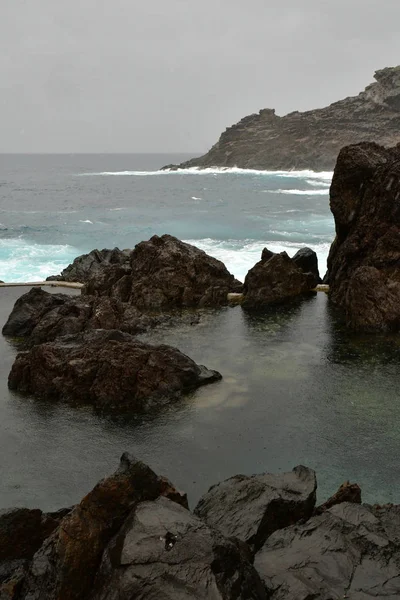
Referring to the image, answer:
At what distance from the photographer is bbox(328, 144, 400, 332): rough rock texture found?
98.1ft

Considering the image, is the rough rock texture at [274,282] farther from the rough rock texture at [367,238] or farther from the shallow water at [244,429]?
the shallow water at [244,429]

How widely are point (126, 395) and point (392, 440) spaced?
9.80 metres

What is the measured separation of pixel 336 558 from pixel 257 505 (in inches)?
94.7

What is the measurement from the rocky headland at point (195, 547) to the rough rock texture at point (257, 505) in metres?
0.03

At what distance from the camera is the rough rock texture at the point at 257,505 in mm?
12534

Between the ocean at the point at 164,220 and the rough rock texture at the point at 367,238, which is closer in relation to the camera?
the rough rock texture at the point at 367,238

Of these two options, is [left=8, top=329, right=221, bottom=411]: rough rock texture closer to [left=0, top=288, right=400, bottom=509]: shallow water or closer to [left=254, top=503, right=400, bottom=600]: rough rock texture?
[left=0, top=288, right=400, bottom=509]: shallow water

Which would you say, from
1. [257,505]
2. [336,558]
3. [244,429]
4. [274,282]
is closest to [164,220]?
[274,282]

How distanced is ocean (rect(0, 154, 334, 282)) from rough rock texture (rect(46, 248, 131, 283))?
37.3ft

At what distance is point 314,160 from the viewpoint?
7825 inches

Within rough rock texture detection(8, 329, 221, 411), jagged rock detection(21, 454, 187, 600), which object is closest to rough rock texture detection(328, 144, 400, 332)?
rough rock texture detection(8, 329, 221, 411)

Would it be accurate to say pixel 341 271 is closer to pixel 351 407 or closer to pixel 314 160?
pixel 351 407

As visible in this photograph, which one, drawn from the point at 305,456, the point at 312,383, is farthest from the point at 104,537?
the point at 312,383

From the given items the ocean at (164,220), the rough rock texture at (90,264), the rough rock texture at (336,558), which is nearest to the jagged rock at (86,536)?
the rough rock texture at (336,558)
